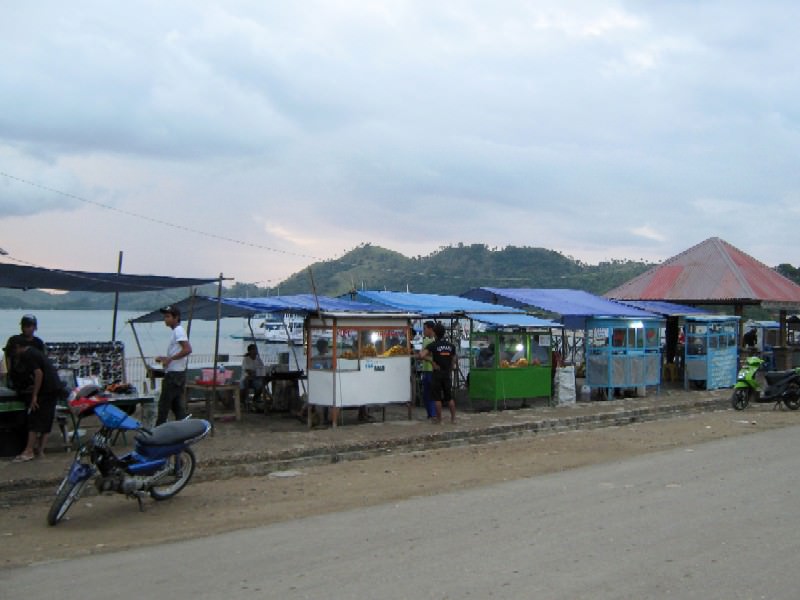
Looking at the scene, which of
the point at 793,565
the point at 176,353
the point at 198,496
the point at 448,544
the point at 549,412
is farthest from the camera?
the point at 549,412

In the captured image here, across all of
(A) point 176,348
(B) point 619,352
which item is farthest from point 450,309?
(A) point 176,348

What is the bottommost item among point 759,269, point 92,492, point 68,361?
point 92,492

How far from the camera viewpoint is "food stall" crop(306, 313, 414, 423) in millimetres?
13445

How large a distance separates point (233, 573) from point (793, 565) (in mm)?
4037

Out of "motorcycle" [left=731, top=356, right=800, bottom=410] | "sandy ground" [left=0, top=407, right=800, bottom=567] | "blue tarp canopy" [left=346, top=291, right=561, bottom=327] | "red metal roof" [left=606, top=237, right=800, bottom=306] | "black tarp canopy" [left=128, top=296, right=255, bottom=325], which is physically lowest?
"sandy ground" [left=0, top=407, right=800, bottom=567]

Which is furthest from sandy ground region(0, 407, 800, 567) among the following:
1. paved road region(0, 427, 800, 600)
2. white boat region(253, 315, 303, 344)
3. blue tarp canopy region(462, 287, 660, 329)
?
white boat region(253, 315, 303, 344)

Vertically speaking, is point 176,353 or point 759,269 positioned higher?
point 759,269

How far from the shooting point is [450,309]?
53.0ft

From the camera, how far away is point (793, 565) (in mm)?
5832

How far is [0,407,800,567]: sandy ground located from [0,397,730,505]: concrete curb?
198mm

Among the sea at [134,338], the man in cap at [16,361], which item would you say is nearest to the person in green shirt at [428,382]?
the sea at [134,338]

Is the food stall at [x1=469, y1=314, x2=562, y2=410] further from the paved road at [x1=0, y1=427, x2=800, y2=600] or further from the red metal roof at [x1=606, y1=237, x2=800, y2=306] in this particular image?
the red metal roof at [x1=606, y1=237, x2=800, y2=306]

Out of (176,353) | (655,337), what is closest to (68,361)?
(176,353)

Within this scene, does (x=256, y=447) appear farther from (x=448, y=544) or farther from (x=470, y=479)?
(x=448, y=544)
